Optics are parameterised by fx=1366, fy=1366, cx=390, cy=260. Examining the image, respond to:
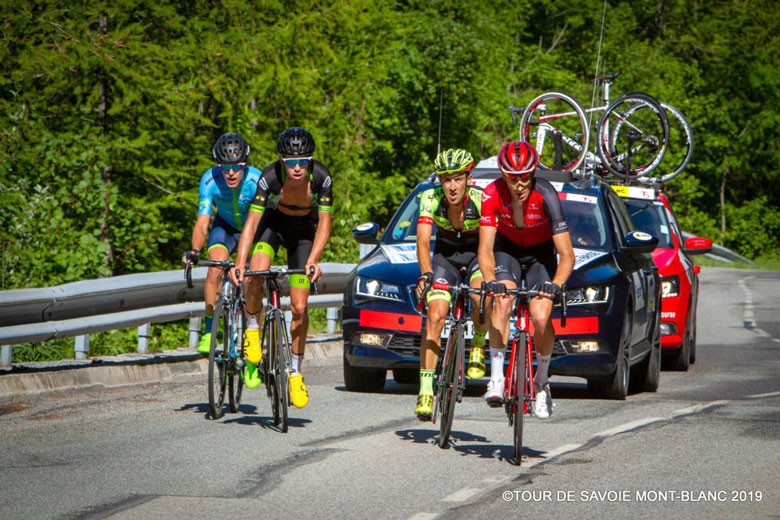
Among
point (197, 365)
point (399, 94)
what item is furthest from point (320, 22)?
point (197, 365)

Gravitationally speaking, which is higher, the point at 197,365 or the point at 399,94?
the point at 399,94

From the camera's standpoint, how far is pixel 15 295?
1050 cm

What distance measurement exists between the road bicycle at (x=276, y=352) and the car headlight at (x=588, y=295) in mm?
2503

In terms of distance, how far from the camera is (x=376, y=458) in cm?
812

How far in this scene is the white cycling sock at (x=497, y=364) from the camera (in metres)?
8.30

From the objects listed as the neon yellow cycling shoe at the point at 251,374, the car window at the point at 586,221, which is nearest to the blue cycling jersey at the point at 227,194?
the neon yellow cycling shoe at the point at 251,374

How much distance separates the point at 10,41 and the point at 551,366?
11.4 meters

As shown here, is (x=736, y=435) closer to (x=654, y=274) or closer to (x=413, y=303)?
(x=413, y=303)

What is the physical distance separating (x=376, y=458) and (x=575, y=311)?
10.9 feet

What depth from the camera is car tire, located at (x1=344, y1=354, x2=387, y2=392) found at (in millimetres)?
11641

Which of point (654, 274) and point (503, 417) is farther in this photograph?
point (654, 274)

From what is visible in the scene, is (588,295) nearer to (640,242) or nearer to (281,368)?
(640,242)

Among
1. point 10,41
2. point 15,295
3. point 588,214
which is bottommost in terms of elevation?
point 15,295

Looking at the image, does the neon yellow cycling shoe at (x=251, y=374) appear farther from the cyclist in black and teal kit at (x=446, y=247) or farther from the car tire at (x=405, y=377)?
the car tire at (x=405, y=377)
